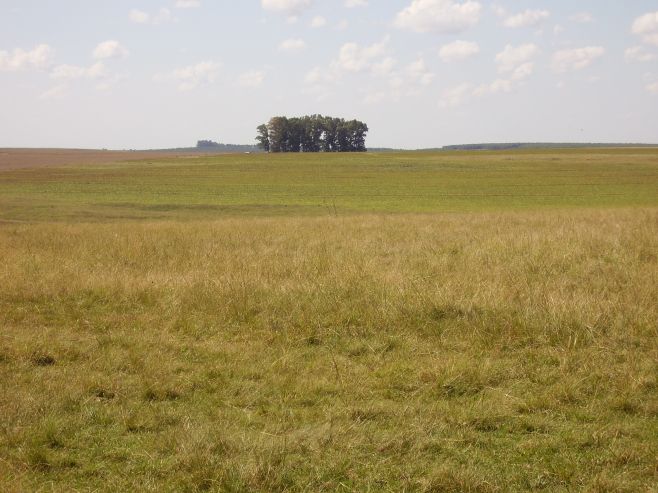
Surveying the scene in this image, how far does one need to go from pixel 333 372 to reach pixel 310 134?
135 m

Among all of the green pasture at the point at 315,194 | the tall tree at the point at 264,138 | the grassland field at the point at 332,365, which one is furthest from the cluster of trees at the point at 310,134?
the grassland field at the point at 332,365

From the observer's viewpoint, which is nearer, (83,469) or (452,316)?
(83,469)

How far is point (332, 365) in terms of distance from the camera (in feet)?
20.3

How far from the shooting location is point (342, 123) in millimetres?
139375

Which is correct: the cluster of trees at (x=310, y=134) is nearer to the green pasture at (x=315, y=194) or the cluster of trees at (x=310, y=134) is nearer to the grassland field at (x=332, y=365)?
the green pasture at (x=315, y=194)

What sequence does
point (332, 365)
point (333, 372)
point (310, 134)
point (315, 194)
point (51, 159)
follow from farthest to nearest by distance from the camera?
point (310, 134)
point (51, 159)
point (315, 194)
point (332, 365)
point (333, 372)

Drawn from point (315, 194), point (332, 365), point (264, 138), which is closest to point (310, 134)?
point (264, 138)

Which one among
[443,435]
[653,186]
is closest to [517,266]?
[443,435]

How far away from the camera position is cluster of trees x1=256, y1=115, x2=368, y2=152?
447ft

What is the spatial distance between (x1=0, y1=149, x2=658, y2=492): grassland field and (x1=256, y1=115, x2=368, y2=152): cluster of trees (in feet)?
410

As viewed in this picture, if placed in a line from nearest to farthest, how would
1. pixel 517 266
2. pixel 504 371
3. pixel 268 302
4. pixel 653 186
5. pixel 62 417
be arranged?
pixel 62 417, pixel 504 371, pixel 268 302, pixel 517 266, pixel 653 186

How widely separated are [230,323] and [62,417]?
2914 millimetres

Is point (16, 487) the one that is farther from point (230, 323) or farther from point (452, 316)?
point (452, 316)

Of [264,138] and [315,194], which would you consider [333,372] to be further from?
[264,138]
